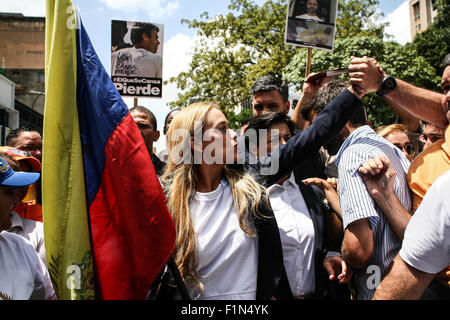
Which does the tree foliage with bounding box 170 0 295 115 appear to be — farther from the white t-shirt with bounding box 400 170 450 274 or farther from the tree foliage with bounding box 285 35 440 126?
the white t-shirt with bounding box 400 170 450 274

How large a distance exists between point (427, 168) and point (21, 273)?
1.94 m

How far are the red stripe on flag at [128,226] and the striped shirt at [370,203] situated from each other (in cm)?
88

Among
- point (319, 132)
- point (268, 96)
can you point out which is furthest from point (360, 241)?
point (268, 96)

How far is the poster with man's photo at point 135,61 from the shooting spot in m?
4.42

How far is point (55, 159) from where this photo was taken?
1647mm

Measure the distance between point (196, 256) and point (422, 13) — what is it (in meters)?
59.0

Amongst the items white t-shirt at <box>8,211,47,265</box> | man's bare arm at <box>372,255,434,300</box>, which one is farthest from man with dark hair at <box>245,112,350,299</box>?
white t-shirt at <box>8,211,47,265</box>

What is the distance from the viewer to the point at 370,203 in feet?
5.80

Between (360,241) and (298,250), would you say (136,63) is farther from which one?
(360,241)

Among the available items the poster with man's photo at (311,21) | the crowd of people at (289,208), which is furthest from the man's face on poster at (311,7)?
the crowd of people at (289,208)

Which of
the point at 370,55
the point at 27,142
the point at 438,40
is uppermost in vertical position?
the point at 438,40

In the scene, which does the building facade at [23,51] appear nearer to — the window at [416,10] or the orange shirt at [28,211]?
the orange shirt at [28,211]

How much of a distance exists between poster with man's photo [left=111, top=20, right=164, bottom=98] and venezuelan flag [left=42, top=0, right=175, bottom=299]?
8.95 ft
